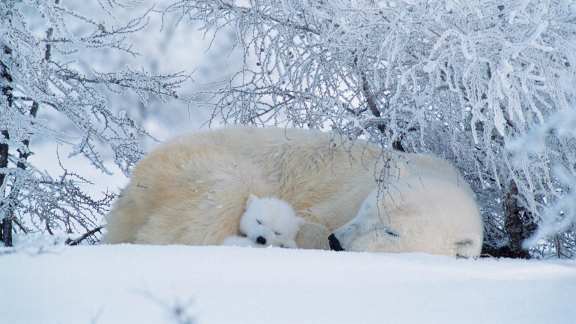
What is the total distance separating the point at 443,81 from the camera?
448 centimetres

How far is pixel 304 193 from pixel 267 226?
1.55ft

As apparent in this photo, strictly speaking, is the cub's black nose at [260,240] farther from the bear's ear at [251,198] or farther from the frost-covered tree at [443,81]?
the frost-covered tree at [443,81]

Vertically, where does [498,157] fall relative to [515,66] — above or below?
below

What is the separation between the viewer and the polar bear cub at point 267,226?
4.18 m

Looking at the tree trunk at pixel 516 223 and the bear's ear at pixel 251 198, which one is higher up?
the bear's ear at pixel 251 198

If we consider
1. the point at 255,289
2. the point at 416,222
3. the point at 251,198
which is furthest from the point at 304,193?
the point at 255,289

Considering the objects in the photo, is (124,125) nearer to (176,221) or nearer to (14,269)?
(176,221)

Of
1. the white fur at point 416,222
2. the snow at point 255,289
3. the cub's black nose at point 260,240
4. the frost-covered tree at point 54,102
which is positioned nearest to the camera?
the snow at point 255,289

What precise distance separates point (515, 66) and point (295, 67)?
1788 mm

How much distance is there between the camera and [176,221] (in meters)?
4.30

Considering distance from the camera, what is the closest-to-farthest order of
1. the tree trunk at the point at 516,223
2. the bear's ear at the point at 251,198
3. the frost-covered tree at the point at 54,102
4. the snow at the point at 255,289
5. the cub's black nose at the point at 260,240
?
the snow at the point at 255,289
the cub's black nose at the point at 260,240
the bear's ear at the point at 251,198
the tree trunk at the point at 516,223
the frost-covered tree at the point at 54,102

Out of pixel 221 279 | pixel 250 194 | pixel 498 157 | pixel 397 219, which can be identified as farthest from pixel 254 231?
pixel 221 279

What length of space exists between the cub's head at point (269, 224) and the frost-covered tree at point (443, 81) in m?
0.60

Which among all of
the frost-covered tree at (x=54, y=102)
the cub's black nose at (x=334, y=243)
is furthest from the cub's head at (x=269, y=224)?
the frost-covered tree at (x=54, y=102)
